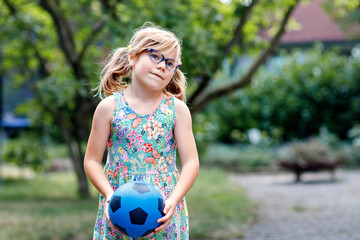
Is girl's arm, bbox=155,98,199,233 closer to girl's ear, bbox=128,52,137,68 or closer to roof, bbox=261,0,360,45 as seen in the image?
girl's ear, bbox=128,52,137,68

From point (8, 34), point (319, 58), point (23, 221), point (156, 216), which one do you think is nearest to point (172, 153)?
point (156, 216)

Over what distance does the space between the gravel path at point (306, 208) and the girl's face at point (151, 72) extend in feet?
12.9

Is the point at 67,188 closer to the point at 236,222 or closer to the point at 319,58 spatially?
the point at 236,222

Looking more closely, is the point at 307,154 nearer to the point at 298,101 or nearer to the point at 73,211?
the point at 298,101

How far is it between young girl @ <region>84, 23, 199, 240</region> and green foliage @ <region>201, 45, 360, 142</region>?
14965mm

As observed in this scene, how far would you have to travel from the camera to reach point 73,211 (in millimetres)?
7848

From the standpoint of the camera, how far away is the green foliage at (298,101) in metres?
17.7

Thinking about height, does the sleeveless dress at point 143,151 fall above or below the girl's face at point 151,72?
below

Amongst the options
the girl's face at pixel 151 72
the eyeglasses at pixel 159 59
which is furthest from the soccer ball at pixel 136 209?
the eyeglasses at pixel 159 59

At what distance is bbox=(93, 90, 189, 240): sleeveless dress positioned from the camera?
2.50 meters

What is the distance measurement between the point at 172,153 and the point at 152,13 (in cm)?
420

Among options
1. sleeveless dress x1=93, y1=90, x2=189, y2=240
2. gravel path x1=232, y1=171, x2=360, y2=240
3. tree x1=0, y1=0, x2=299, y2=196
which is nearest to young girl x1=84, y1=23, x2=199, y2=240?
sleeveless dress x1=93, y1=90, x2=189, y2=240

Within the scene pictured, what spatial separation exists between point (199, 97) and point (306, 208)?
2690 mm

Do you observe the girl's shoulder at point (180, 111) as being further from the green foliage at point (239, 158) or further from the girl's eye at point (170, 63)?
the green foliage at point (239, 158)
